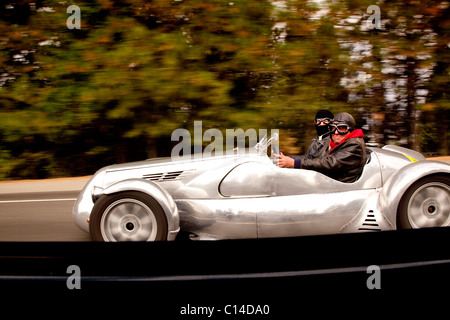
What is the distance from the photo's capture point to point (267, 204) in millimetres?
2865

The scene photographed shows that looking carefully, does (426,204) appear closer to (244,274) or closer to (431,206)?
(431,206)

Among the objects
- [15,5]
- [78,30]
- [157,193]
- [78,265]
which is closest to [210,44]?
[78,30]

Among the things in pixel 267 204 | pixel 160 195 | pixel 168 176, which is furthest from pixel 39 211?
pixel 267 204

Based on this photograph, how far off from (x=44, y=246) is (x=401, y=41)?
5.75m

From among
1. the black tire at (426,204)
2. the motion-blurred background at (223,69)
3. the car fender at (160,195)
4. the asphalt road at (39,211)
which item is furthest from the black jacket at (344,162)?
the motion-blurred background at (223,69)

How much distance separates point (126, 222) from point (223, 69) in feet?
12.9

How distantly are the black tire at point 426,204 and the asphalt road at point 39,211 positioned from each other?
7.90ft

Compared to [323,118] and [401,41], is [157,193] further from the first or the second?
[401,41]

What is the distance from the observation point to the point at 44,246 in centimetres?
288

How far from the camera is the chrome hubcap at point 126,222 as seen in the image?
2.82 m

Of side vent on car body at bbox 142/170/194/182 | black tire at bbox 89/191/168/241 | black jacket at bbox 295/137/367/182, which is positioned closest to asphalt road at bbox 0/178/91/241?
black tire at bbox 89/191/168/241

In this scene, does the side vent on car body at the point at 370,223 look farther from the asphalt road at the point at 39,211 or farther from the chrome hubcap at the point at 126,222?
the asphalt road at the point at 39,211

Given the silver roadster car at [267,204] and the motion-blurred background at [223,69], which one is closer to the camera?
the silver roadster car at [267,204]

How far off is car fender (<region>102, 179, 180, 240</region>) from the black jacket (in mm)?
980
